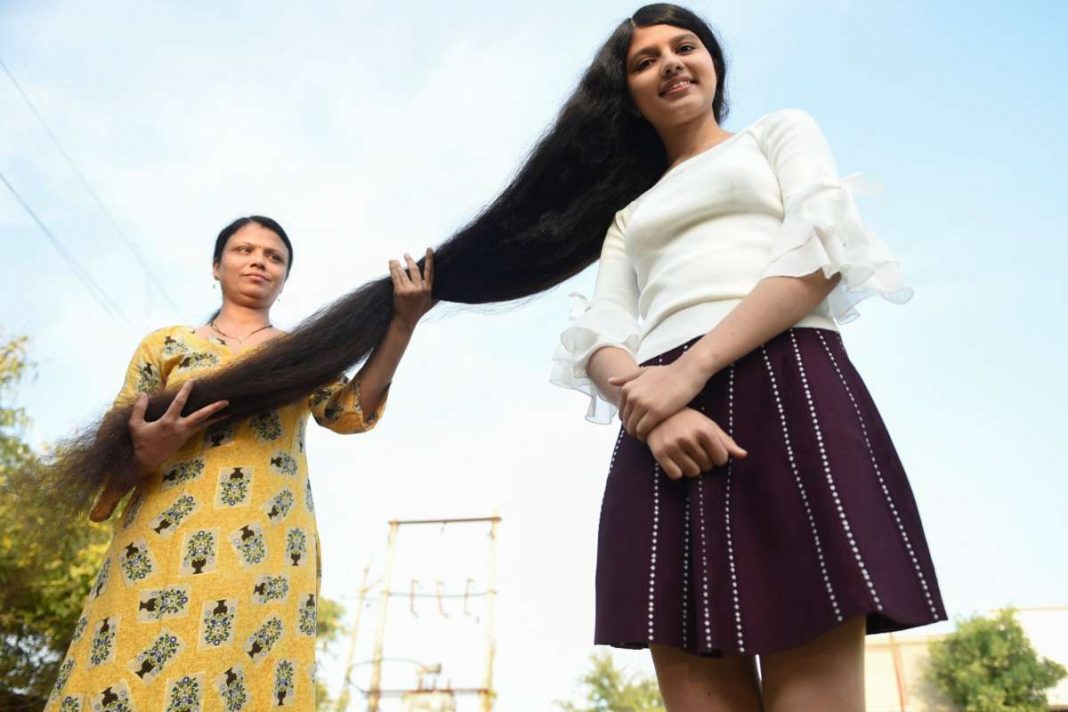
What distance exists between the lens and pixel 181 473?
87.3 inches

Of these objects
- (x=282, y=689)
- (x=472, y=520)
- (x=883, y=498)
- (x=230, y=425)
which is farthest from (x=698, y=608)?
(x=472, y=520)

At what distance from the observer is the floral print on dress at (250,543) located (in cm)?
208

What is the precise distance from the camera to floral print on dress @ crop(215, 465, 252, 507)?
215 centimetres

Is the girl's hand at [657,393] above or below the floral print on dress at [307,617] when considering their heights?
above

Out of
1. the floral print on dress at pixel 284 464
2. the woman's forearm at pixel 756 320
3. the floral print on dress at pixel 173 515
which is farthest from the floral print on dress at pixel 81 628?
the woman's forearm at pixel 756 320

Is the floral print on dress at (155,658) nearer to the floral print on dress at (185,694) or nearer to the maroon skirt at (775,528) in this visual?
the floral print on dress at (185,694)

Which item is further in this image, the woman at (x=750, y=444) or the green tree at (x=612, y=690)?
the green tree at (x=612, y=690)

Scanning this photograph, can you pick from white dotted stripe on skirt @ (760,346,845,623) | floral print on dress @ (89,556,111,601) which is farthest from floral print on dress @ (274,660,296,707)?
white dotted stripe on skirt @ (760,346,845,623)

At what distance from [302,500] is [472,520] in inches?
540

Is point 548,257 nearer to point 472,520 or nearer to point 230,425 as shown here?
point 230,425

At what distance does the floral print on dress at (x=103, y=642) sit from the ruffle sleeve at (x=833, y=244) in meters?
1.59

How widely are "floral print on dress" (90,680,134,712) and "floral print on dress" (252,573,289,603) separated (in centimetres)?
31

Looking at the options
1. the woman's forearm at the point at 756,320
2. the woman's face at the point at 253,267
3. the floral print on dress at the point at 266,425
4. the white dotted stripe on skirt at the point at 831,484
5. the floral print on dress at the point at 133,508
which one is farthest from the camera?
the woman's face at the point at 253,267

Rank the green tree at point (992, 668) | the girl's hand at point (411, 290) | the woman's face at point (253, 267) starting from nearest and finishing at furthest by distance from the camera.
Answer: the girl's hand at point (411, 290)
the woman's face at point (253, 267)
the green tree at point (992, 668)
